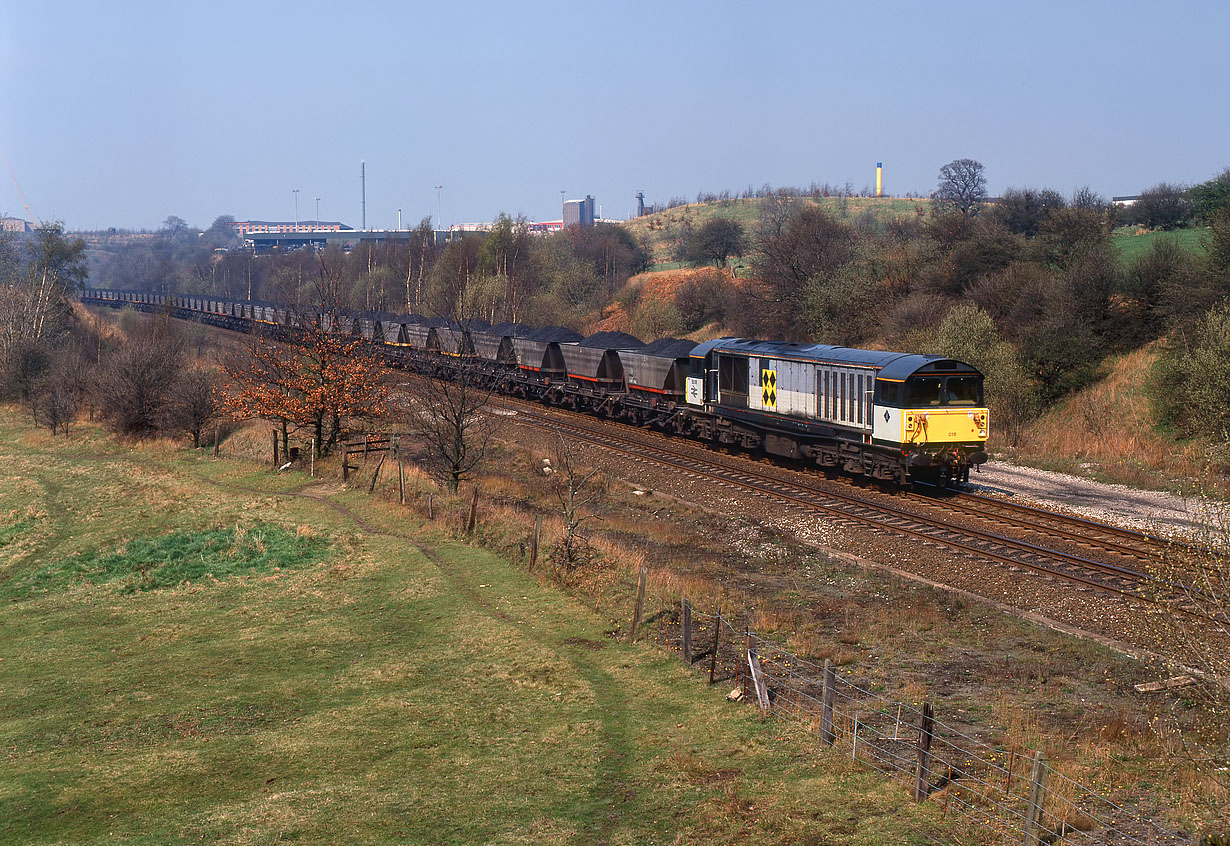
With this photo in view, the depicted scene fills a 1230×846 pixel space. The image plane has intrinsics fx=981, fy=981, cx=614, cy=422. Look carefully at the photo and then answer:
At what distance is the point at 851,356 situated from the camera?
100 ft

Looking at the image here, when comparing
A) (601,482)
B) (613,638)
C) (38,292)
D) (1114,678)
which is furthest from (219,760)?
(38,292)

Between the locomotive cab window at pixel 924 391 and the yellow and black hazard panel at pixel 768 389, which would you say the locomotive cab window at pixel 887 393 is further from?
the yellow and black hazard panel at pixel 768 389

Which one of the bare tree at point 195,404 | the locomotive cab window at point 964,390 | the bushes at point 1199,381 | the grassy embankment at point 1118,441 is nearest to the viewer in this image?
the locomotive cab window at point 964,390

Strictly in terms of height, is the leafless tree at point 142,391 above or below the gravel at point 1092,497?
above

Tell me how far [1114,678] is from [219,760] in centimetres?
1356

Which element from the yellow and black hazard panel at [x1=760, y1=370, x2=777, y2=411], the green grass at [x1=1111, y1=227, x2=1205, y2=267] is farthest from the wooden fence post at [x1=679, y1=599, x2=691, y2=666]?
the green grass at [x1=1111, y1=227, x2=1205, y2=267]

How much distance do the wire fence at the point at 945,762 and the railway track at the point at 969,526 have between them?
5098 millimetres

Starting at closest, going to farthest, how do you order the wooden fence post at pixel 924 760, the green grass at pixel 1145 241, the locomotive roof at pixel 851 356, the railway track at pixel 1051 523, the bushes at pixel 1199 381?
1. the wooden fence post at pixel 924 760
2. the railway track at pixel 1051 523
3. the locomotive roof at pixel 851 356
4. the bushes at pixel 1199 381
5. the green grass at pixel 1145 241

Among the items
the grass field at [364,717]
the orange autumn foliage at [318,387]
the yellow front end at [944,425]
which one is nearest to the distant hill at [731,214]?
the orange autumn foliage at [318,387]

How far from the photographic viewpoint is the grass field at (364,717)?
11.7 metres

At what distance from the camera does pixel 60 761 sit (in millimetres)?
14367

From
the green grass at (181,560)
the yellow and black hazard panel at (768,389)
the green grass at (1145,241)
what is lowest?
the green grass at (181,560)

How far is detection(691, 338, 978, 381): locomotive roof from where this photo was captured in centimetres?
2803

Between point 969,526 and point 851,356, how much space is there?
746 centimetres
